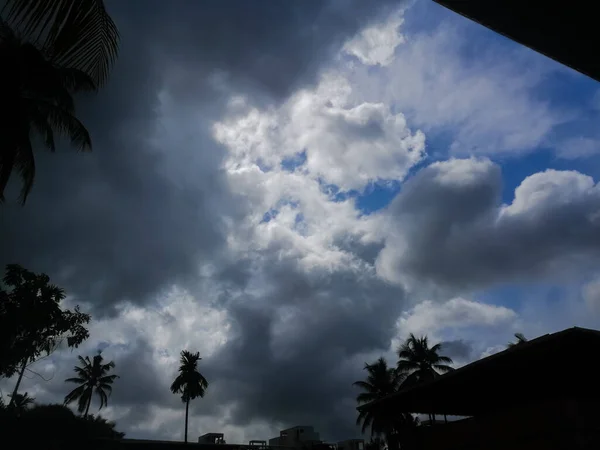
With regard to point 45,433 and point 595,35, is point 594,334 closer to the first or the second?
point 595,35

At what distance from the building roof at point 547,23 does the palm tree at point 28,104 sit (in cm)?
968

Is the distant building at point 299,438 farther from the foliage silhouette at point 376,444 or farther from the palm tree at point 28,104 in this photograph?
the palm tree at point 28,104

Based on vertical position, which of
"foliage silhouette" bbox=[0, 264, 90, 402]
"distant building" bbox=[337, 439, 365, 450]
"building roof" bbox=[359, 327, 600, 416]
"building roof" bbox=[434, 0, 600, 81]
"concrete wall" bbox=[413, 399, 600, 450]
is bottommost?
"concrete wall" bbox=[413, 399, 600, 450]

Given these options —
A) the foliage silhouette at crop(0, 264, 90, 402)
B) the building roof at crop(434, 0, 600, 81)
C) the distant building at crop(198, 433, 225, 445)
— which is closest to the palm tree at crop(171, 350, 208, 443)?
the distant building at crop(198, 433, 225, 445)

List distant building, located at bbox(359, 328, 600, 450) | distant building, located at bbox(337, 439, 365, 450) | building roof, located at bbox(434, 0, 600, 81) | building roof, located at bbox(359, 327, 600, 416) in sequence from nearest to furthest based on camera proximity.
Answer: building roof, located at bbox(434, 0, 600, 81) → distant building, located at bbox(359, 328, 600, 450) → building roof, located at bbox(359, 327, 600, 416) → distant building, located at bbox(337, 439, 365, 450)

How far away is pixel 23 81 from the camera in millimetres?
12008

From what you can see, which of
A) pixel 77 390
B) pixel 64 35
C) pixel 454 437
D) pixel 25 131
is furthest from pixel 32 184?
pixel 77 390

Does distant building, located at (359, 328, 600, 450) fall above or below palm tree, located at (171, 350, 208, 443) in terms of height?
below

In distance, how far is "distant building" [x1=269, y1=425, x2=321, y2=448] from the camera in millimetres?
47831

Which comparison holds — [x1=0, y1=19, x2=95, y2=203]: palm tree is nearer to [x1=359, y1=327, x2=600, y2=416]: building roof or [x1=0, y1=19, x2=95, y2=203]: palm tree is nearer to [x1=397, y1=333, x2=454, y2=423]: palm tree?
[x1=359, y1=327, x2=600, y2=416]: building roof

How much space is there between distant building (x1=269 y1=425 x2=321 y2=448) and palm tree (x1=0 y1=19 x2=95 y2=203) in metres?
43.2

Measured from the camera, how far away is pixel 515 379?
15680 millimetres

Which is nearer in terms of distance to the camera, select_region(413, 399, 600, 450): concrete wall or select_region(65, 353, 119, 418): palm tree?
select_region(413, 399, 600, 450): concrete wall

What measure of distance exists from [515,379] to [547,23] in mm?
16220
